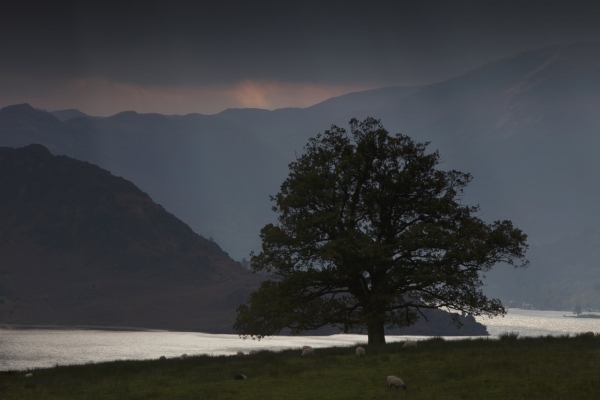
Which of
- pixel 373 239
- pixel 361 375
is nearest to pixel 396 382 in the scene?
pixel 361 375

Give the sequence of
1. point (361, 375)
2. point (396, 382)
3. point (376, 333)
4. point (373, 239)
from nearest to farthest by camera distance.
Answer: point (396, 382), point (361, 375), point (376, 333), point (373, 239)

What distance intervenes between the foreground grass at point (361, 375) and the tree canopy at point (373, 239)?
6.03 metres

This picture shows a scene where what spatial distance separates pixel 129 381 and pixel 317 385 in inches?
390

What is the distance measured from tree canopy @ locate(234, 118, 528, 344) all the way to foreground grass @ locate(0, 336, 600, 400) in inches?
237

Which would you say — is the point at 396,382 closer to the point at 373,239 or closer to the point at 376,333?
the point at 376,333

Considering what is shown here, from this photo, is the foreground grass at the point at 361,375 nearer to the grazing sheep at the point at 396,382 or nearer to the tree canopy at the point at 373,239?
the grazing sheep at the point at 396,382

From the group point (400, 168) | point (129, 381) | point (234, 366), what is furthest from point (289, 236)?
point (129, 381)

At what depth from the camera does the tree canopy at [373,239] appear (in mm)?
45438

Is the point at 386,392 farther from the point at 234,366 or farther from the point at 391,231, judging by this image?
the point at 391,231

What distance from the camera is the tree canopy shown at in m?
45.4

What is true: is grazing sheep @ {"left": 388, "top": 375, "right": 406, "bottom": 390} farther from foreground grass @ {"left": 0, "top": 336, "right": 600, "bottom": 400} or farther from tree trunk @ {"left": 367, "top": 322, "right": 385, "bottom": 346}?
tree trunk @ {"left": 367, "top": 322, "right": 385, "bottom": 346}

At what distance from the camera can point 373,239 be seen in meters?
49.0

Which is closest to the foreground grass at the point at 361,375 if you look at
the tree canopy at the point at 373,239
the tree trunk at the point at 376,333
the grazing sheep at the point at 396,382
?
the grazing sheep at the point at 396,382

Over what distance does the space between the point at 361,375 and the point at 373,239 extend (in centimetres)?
1814
